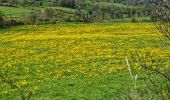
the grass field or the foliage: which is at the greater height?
the foliage

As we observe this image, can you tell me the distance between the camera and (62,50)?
4000 centimetres

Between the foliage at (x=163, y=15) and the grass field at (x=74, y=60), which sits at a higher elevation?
the foliage at (x=163, y=15)

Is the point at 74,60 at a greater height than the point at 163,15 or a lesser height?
lesser

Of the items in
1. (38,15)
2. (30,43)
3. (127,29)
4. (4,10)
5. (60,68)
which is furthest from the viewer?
(4,10)

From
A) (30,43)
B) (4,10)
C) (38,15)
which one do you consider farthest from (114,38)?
(4,10)

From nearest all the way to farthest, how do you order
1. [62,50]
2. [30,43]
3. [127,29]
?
[62,50]
[30,43]
[127,29]

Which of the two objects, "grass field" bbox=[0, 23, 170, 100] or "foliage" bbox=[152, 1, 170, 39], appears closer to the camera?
"foliage" bbox=[152, 1, 170, 39]

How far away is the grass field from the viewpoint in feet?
78.5

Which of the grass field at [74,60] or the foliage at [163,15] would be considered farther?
the grass field at [74,60]

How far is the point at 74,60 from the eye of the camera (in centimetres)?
3416

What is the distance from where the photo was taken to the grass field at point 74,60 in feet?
78.5

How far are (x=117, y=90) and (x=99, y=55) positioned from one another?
12.7 meters

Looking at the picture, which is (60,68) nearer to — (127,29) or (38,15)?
(127,29)

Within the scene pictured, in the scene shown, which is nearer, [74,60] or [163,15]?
[163,15]
